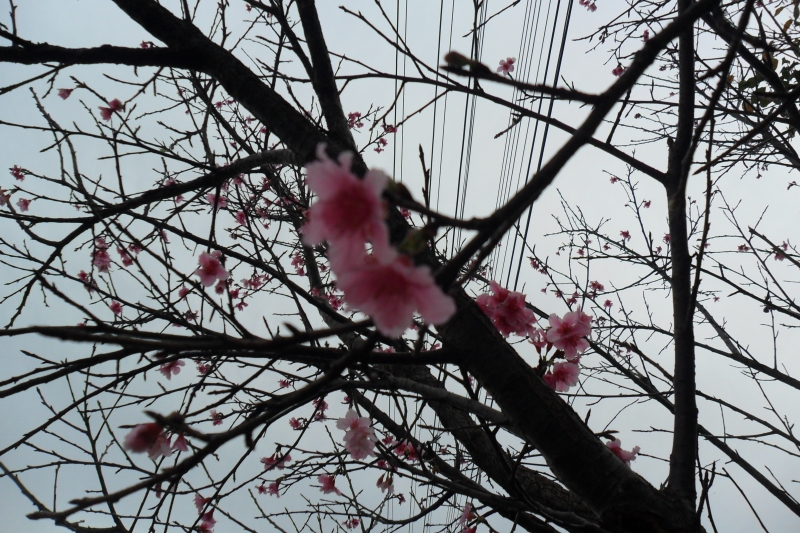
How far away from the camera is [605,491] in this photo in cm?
126

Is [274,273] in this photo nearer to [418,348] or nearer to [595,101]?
[418,348]

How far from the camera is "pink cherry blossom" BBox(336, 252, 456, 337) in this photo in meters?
0.65

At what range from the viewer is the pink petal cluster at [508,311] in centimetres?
172

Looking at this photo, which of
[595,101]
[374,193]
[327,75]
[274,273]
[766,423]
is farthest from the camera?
[766,423]

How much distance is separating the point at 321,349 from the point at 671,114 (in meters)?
3.41

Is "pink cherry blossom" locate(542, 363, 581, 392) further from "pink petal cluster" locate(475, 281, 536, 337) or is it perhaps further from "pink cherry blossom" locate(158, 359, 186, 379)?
"pink cherry blossom" locate(158, 359, 186, 379)

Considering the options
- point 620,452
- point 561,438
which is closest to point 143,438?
point 561,438

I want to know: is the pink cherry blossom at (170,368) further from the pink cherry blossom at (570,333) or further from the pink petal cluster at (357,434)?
the pink cherry blossom at (570,333)

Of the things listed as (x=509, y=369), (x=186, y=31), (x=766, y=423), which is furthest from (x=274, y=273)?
(x=766, y=423)

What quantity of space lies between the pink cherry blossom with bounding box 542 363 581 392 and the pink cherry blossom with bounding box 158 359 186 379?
7.22ft

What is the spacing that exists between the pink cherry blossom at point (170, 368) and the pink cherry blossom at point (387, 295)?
8.18 ft

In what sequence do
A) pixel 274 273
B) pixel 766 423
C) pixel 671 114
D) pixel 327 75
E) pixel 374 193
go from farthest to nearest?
pixel 671 114 → pixel 766 423 → pixel 327 75 → pixel 274 273 → pixel 374 193

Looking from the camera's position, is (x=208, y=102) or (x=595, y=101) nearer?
(x=595, y=101)

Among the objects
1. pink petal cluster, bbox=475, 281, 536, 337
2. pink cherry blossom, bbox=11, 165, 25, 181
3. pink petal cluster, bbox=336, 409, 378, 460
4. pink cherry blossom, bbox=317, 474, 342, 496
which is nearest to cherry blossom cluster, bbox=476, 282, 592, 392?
pink petal cluster, bbox=475, 281, 536, 337
